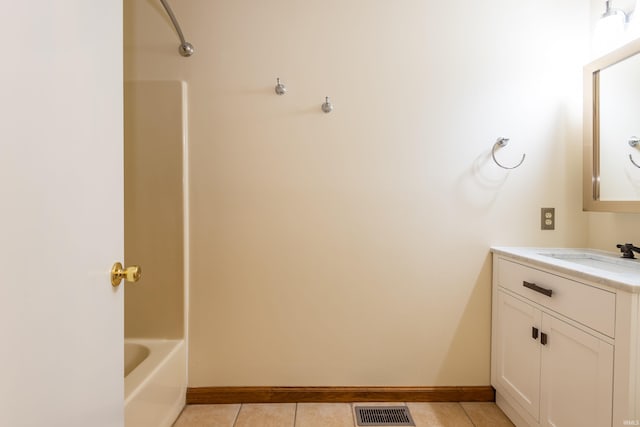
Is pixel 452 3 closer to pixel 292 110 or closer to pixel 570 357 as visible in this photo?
pixel 292 110

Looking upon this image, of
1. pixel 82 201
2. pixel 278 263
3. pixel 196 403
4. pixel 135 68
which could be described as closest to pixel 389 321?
pixel 278 263

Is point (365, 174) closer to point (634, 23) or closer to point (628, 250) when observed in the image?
point (628, 250)

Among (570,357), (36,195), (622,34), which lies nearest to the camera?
(36,195)

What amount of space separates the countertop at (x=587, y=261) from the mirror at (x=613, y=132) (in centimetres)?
24

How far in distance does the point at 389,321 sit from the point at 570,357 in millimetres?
833

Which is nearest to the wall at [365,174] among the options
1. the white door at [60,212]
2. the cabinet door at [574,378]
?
the cabinet door at [574,378]

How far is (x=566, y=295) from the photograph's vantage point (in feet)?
4.50

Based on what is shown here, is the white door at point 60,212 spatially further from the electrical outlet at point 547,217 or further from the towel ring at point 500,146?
the electrical outlet at point 547,217

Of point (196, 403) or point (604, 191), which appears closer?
point (604, 191)

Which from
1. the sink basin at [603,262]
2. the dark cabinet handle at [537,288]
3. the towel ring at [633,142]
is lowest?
the dark cabinet handle at [537,288]

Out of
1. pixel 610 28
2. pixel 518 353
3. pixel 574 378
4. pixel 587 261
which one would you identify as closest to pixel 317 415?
pixel 518 353

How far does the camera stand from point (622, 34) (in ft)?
5.56

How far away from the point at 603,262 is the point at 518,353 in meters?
0.61

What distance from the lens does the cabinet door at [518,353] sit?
5.05ft
